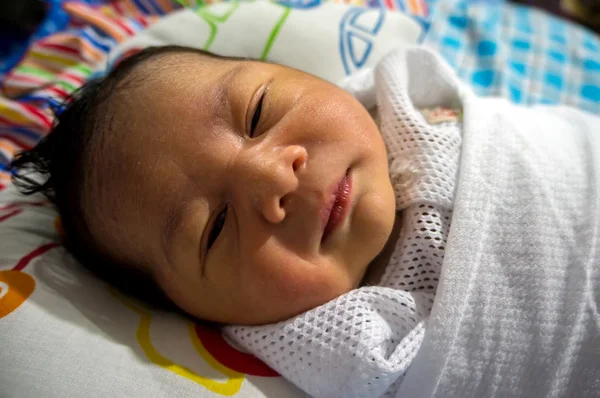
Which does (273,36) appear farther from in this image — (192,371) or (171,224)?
(192,371)

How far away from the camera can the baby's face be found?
2.51ft

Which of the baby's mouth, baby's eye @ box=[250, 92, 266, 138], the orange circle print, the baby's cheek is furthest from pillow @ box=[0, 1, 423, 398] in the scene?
baby's eye @ box=[250, 92, 266, 138]

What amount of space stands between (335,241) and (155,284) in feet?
1.11

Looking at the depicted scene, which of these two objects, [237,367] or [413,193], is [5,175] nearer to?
[237,367]

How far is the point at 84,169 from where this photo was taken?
→ 867 millimetres

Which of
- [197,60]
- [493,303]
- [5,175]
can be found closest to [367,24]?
[197,60]

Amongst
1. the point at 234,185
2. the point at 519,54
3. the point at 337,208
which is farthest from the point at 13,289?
the point at 519,54

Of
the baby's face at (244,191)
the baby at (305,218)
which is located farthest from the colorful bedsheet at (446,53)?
the baby's face at (244,191)

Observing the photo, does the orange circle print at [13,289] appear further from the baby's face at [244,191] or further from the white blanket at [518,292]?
the white blanket at [518,292]

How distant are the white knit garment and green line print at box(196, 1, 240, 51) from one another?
0.53 m

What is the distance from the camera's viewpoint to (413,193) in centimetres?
86

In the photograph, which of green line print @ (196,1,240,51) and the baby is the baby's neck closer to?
the baby

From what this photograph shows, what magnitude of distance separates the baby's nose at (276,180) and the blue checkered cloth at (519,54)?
2.44 ft

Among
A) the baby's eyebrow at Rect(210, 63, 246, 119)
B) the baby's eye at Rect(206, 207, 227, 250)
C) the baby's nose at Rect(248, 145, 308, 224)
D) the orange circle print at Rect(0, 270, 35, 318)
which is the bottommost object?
the orange circle print at Rect(0, 270, 35, 318)
